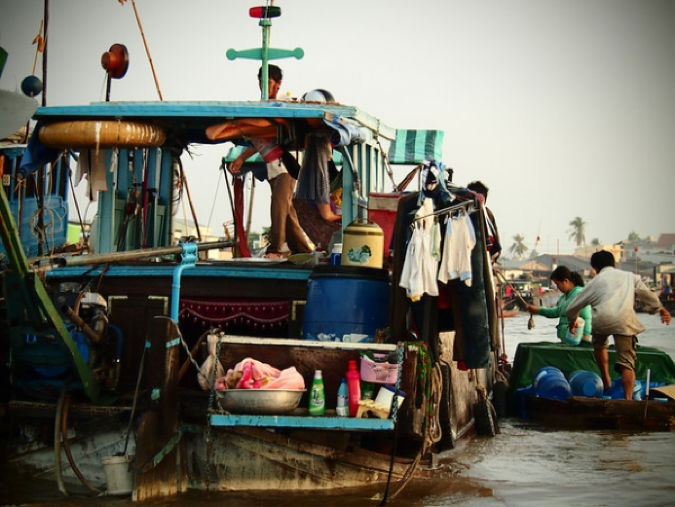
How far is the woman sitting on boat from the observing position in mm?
11160

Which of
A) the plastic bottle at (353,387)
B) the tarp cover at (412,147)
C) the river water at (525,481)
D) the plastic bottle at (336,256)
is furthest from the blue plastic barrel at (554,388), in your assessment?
the plastic bottle at (353,387)

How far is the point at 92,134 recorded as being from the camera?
777 centimetres

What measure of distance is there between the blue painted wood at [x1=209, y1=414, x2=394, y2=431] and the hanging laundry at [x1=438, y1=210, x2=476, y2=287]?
1.37m

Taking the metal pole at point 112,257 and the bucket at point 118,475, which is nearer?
the bucket at point 118,475

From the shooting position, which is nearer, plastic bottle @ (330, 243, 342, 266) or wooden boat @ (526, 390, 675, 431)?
plastic bottle @ (330, 243, 342, 266)

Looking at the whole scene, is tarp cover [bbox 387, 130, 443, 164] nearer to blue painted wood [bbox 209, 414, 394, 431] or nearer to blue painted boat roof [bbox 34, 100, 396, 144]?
blue painted boat roof [bbox 34, 100, 396, 144]

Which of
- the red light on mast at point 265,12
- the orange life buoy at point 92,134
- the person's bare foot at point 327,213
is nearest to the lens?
the orange life buoy at point 92,134

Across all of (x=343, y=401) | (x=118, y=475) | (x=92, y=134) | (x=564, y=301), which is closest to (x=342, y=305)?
(x=343, y=401)

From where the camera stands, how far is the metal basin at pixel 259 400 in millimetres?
5828

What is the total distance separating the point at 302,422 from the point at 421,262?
63.2 inches

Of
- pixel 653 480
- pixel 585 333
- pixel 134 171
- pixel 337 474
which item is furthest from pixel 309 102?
pixel 585 333

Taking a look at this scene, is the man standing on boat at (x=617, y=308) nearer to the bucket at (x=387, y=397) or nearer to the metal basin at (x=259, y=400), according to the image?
the bucket at (x=387, y=397)

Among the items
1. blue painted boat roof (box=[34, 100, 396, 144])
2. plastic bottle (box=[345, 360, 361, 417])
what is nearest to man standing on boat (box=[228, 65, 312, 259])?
blue painted boat roof (box=[34, 100, 396, 144])

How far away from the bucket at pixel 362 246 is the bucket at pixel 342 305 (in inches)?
7.9
